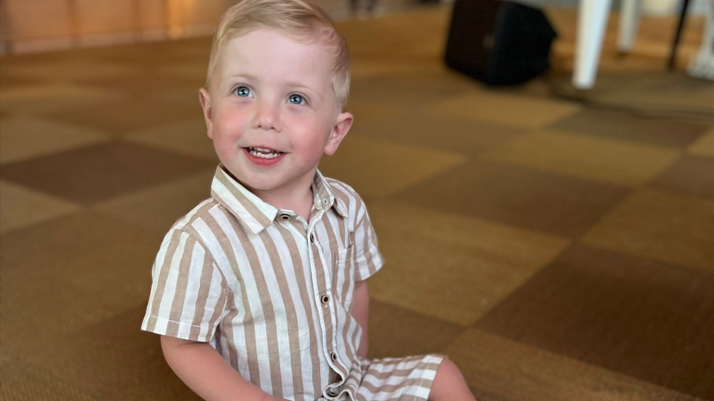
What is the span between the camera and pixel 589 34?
10.5 feet

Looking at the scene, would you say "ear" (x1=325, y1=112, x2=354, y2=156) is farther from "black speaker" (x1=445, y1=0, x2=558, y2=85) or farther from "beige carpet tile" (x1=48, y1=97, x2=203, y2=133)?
"black speaker" (x1=445, y1=0, x2=558, y2=85)

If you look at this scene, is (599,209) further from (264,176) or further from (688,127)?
(264,176)

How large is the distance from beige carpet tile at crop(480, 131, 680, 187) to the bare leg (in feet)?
4.76

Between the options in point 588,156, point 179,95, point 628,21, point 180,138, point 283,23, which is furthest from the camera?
point 628,21

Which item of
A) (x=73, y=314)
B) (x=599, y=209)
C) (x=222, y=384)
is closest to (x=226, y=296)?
(x=222, y=384)

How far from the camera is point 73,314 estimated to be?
1.31 m

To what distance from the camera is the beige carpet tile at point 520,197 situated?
73.5 inches

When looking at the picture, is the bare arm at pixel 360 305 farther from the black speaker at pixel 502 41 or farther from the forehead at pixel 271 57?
the black speaker at pixel 502 41

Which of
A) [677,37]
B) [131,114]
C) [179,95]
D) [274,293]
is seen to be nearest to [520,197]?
[274,293]

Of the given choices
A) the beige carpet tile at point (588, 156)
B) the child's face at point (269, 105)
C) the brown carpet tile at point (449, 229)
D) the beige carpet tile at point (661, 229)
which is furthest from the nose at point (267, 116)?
the beige carpet tile at point (588, 156)

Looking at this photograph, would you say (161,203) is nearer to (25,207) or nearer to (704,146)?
(25,207)

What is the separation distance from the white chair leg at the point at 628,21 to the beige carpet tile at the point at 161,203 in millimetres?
3471

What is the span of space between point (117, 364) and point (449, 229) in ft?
2.96

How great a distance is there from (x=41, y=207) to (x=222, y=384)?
4.13 ft
